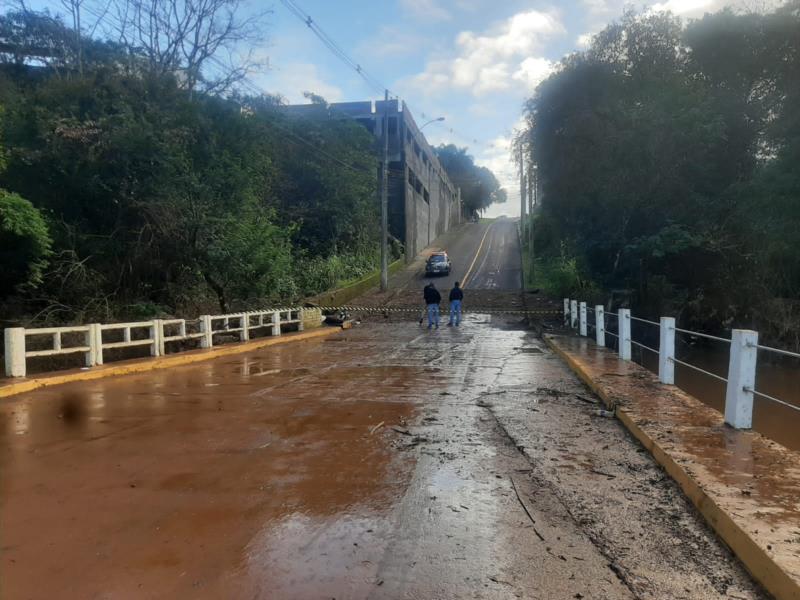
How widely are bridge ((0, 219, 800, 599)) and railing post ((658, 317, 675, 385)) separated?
416 mm

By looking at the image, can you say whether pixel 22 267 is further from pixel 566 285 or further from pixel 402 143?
pixel 402 143

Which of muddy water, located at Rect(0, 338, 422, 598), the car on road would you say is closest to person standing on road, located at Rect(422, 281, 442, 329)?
muddy water, located at Rect(0, 338, 422, 598)

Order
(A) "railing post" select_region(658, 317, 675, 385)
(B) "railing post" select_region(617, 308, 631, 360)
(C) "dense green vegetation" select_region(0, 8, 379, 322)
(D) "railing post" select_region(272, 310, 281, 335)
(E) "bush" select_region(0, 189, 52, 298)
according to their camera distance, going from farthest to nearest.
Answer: (D) "railing post" select_region(272, 310, 281, 335)
(C) "dense green vegetation" select_region(0, 8, 379, 322)
(E) "bush" select_region(0, 189, 52, 298)
(B) "railing post" select_region(617, 308, 631, 360)
(A) "railing post" select_region(658, 317, 675, 385)

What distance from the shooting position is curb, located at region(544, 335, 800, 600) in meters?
2.98

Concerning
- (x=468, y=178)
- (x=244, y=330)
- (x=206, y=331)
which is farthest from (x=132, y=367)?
(x=468, y=178)

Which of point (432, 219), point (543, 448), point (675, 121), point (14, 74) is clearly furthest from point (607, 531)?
point (432, 219)

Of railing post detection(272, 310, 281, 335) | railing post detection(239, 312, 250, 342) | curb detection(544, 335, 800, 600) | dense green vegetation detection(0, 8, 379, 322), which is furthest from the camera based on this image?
railing post detection(272, 310, 281, 335)

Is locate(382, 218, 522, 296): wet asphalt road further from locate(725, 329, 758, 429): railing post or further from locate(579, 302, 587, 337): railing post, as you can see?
locate(725, 329, 758, 429): railing post

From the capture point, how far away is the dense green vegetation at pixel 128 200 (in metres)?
15.5

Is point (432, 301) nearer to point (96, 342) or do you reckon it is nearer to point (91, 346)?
point (96, 342)

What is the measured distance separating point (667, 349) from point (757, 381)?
8.81 m

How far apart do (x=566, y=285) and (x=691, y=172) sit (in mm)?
8916

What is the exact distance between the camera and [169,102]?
58.9 ft

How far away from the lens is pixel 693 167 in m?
22.4
